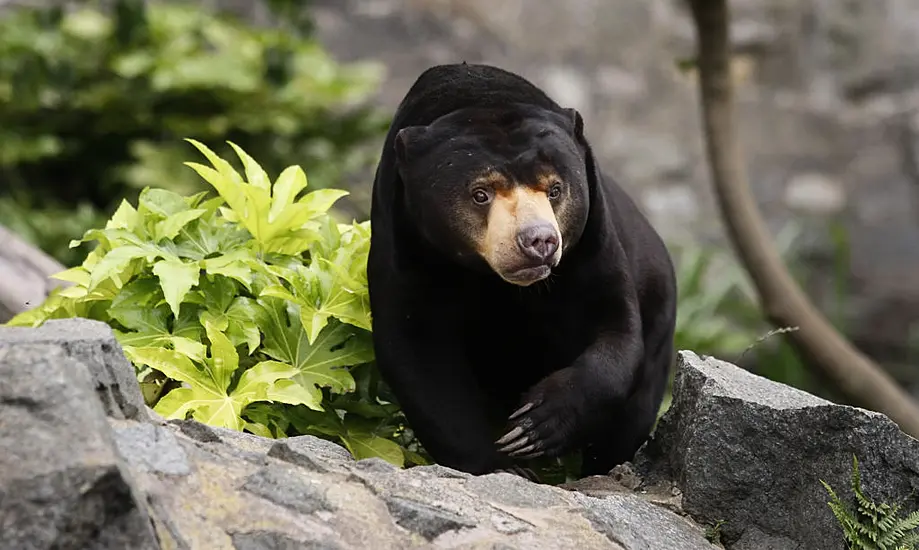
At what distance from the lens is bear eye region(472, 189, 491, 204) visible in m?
3.06

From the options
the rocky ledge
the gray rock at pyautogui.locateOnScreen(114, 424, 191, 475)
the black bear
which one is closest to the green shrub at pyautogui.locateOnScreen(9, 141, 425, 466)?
the black bear

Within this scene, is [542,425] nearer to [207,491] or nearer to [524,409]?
[524,409]

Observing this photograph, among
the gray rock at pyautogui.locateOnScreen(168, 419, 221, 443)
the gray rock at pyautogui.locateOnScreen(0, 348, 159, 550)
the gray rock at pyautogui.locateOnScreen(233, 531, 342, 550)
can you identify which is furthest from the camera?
Result: the gray rock at pyautogui.locateOnScreen(168, 419, 221, 443)

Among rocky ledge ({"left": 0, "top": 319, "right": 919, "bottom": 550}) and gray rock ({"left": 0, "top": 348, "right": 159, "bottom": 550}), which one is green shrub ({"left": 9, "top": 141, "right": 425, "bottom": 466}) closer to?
rocky ledge ({"left": 0, "top": 319, "right": 919, "bottom": 550})

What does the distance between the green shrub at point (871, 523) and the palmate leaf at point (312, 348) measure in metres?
1.33

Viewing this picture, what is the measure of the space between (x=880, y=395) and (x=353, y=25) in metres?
5.11

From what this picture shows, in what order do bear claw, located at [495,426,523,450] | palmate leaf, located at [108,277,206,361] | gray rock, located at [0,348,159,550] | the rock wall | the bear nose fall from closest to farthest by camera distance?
gray rock, located at [0,348,159,550] < the bear nose < bear claw, located at [495,426,523,450] < palmate leaf, located at [108,277,206,361] < the rock wall

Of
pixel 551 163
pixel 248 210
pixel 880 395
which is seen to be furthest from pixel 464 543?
pixel 880 395

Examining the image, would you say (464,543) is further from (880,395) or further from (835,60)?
(835,60)

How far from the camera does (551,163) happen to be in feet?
10.1

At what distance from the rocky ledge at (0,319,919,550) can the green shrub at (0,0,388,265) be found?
5238 millimetres

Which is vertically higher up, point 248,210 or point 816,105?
point 816,105

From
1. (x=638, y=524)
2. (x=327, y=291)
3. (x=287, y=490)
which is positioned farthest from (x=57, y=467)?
(x=327, y=291)

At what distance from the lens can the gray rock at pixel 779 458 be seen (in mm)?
Answer: 2596
